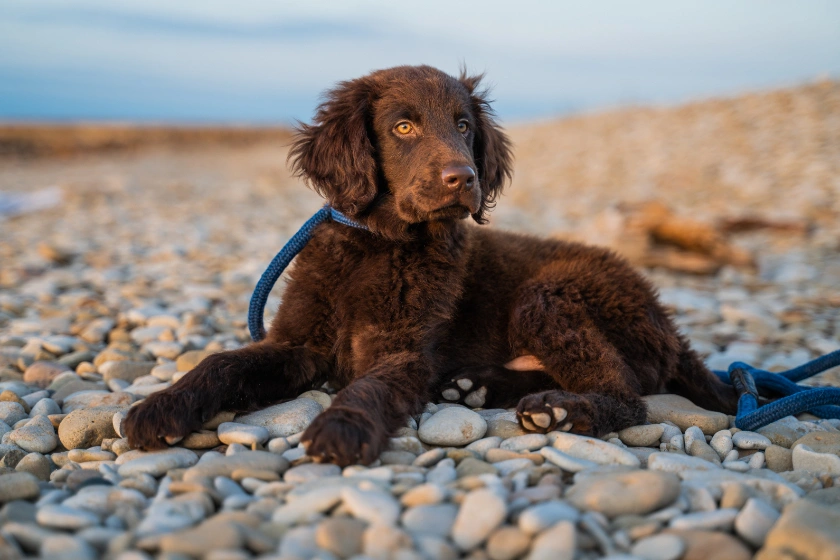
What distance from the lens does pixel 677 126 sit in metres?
16.9

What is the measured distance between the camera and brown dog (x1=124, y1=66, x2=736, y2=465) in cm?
324

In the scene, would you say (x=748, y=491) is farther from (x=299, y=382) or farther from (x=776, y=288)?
(x=776, y=288)

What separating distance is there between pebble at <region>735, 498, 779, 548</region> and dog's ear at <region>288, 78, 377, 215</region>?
221 cm

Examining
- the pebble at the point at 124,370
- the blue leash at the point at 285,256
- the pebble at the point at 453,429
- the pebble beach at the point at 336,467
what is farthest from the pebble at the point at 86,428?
the pebble at the point at 453,429

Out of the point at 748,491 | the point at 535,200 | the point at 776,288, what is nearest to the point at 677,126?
the point at 535,200

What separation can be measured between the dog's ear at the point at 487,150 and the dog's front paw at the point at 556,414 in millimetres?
1251

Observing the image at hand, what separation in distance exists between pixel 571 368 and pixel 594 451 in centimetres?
77

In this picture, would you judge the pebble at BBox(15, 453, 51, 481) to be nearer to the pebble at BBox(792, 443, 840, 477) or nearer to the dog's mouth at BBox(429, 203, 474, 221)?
the dog's mouth at BBox(429, 203, 474, 221)

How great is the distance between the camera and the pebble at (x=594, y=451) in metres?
2.69

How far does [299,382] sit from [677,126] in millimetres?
15751

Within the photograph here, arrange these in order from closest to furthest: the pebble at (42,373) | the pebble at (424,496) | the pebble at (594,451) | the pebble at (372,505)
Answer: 1. the pebble at (372,505)
2. the pebble at (424,496)
3. the pebble at (594,451)
4. the pebble at (42,373)

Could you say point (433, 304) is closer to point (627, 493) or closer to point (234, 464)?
point (234, 464)

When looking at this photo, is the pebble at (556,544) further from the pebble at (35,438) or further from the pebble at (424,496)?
the pebble at (35,438)

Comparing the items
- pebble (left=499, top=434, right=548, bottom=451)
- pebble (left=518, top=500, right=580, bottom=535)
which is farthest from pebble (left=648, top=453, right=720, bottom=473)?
pebble (left=518, top=500, right=580, bottom=535)
